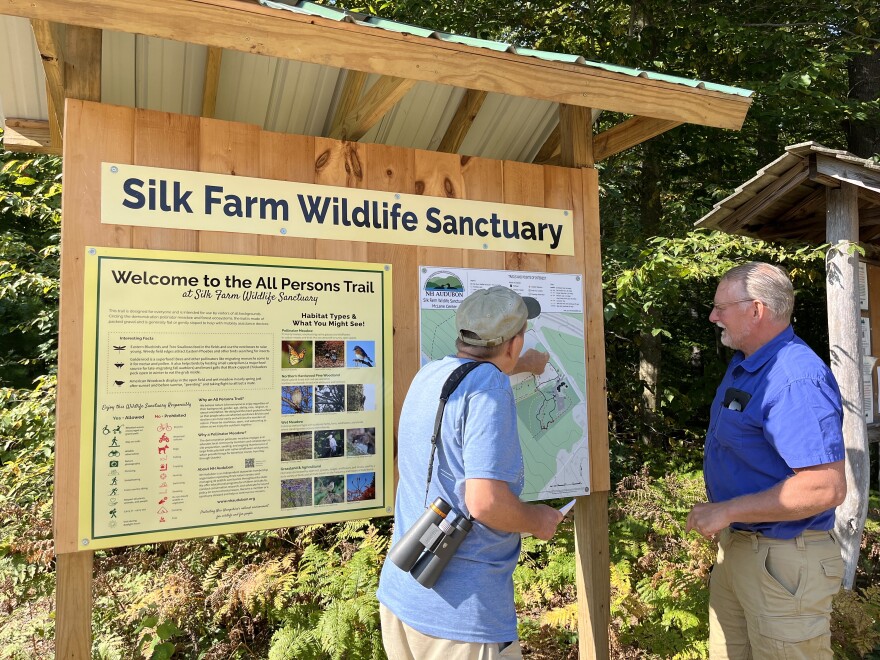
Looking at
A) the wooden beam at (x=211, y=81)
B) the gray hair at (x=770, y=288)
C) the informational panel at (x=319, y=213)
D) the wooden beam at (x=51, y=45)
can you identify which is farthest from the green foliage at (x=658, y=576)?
the wooden beam at (x=51, y=45)

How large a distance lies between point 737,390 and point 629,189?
6559 mm

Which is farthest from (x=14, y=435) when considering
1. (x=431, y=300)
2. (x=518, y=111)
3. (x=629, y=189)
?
(x=629, y=189)

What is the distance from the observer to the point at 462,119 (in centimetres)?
337

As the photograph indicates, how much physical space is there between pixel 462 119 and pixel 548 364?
1.39m

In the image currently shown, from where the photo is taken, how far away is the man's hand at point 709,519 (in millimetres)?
2473

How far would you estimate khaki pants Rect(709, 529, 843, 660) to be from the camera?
2.51 meters

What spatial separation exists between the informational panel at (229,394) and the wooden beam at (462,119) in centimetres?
105

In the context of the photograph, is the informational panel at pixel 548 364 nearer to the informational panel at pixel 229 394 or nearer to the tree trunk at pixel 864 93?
the informational panel at pixel 229 394

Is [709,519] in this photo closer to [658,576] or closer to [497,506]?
[497,506]

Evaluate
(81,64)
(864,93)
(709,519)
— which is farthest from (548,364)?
(864,93)

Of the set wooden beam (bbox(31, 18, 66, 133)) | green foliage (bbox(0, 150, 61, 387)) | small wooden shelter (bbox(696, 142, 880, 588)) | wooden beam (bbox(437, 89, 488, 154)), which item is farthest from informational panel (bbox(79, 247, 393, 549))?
green foliage (bbox(0, 150, 61, 387))

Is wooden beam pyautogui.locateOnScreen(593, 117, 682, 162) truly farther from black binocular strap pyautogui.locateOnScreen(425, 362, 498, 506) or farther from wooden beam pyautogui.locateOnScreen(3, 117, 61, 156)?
wooden beam pyautogui.locateOnScreen(3, 117, 61, 156)

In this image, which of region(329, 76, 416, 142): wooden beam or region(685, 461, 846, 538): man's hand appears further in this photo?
region(329, 76, 416, 142): wooden beam

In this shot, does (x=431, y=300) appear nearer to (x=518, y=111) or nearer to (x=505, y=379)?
(x=505, y=379)
